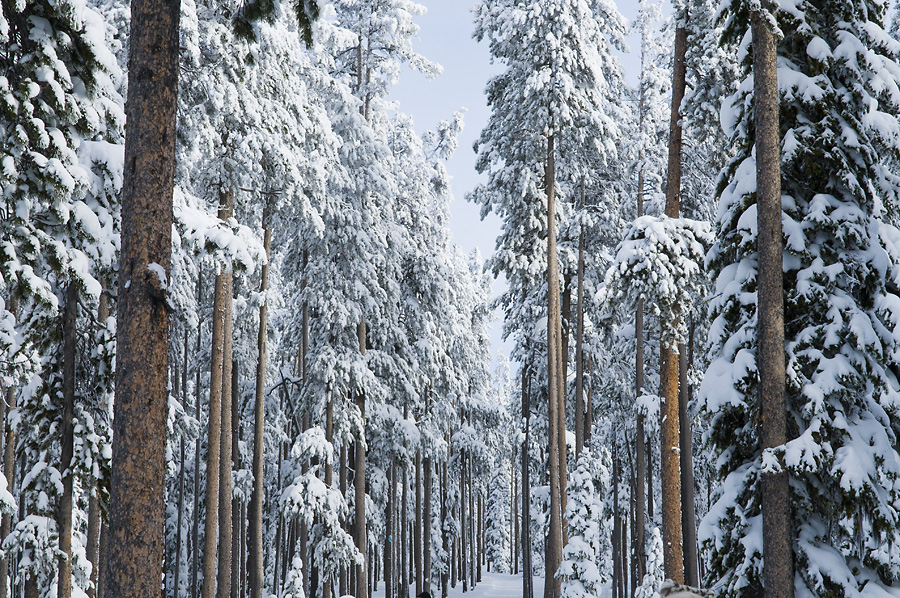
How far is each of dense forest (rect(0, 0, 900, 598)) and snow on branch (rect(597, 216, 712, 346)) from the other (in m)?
0.05

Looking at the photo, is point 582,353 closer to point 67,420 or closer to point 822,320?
point 822,320

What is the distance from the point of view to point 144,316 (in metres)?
5.65

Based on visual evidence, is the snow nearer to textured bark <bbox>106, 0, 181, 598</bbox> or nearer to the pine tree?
the pine tree

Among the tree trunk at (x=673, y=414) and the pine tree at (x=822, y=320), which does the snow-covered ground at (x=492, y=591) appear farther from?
the pine tree at (x=822, y=320)

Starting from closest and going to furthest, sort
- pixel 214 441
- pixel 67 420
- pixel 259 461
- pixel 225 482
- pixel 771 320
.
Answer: pixel 771 320
pixel 67 420
pixel 214 441
pixel 225 482
pixel 259 461

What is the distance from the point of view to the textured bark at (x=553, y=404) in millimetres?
18844

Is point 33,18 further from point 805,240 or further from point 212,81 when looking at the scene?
point 805,240

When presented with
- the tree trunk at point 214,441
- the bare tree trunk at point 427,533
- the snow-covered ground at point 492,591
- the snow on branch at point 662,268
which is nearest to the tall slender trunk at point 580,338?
the bare tree trunk at point 427,533

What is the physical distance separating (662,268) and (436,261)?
15317 millimetres

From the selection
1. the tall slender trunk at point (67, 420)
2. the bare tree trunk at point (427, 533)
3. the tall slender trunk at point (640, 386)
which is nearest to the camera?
the tall slender trunk at point (67, 420)

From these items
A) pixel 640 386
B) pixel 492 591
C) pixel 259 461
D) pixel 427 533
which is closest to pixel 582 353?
pixel 640 386

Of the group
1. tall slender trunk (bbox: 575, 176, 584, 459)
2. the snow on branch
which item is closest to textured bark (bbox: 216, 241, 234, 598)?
the snow on branch

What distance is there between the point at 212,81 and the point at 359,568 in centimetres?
1477

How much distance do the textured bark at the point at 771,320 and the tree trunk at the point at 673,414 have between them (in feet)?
15.8
